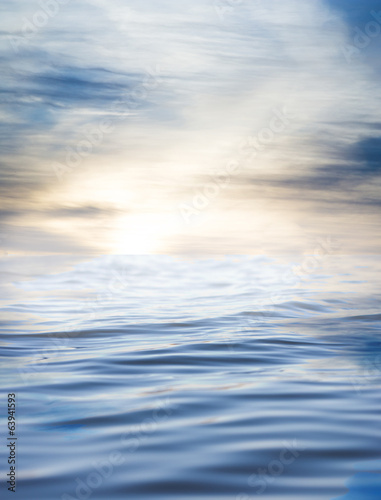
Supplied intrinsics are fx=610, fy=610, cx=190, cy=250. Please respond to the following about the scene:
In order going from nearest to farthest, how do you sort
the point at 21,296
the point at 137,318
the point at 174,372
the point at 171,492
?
the point at 171,492 → the point at 174,372 → the point at 137,318 → the point at 21,296

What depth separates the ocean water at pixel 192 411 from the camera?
2900 mm

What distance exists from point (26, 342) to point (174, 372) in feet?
10.3

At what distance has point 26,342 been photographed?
8234 millimetres

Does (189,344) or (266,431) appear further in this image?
(189,344)

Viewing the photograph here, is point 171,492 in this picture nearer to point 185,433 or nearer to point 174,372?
point 185,433

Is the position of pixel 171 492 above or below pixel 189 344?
above

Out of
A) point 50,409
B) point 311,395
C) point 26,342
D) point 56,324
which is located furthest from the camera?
point 56,324

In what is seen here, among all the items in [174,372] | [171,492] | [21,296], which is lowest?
[21,296]

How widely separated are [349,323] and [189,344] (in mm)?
4592

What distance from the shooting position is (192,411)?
14.0 feet

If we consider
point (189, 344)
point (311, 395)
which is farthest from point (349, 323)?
point (311, 395)

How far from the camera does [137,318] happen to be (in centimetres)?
1109

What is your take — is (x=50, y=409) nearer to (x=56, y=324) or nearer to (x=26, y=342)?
(x=26, y=342)

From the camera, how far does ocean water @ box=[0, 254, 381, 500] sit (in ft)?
9.52
